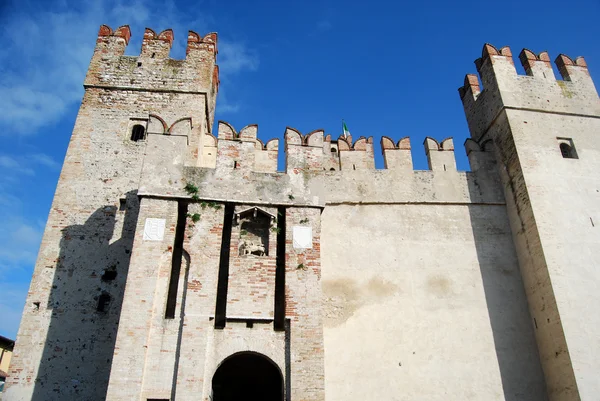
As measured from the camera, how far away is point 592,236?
11062 mm

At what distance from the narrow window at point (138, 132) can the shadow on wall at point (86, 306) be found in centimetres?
189

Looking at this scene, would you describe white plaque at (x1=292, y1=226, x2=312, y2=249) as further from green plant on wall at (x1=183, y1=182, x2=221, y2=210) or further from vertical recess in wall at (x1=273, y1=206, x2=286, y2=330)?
green plant on wall at (x1=183, y1=182, x2=221, y2=210)

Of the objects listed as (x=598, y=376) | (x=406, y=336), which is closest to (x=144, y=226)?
(x=406, y=336)

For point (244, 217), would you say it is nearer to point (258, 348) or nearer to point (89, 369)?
point (258, 348)

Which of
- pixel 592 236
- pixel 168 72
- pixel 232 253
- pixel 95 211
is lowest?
pixel 232 253

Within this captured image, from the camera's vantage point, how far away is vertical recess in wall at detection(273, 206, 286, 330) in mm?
9373

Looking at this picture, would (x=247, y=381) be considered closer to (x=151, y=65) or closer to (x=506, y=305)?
(x=506, y=305)

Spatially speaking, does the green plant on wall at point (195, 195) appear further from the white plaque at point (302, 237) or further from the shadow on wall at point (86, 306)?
the shadow on wall at point (86, 306)

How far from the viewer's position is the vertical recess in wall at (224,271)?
9.46 meters

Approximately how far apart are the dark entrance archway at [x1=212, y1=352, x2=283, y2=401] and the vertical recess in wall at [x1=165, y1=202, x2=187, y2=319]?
285 centimetres

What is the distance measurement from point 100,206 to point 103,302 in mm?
2368

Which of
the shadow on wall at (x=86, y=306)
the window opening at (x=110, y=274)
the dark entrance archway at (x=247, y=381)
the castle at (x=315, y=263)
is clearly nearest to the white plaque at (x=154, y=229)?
the castle at (x=315, y=263)

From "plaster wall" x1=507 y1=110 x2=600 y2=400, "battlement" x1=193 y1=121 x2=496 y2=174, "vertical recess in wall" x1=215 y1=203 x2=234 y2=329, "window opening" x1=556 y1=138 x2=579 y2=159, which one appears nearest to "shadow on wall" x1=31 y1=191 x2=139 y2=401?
"vertical recess in wall" x1=215 y1=203 x2=234 y2=329

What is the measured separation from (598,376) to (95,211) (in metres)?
11.3
